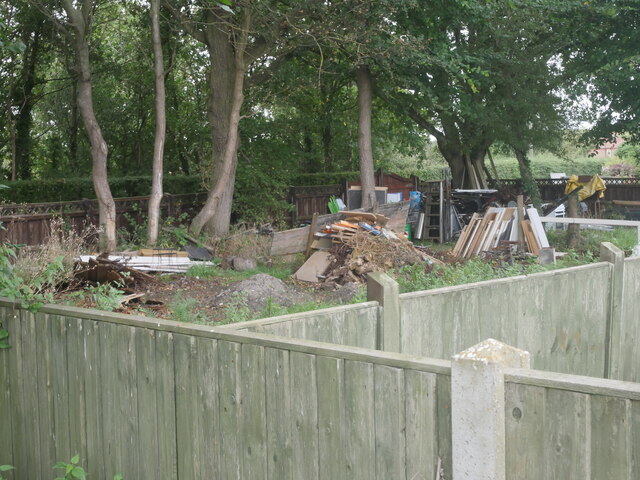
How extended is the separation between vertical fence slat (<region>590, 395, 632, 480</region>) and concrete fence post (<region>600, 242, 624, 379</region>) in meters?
5.23

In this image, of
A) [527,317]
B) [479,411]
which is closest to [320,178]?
[527,317]

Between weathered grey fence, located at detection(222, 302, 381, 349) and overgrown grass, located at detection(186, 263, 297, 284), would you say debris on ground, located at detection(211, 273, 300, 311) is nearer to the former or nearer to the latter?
overgrown grass, located at detection(186, 263, 297, 284)

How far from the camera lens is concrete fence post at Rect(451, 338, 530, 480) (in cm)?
297

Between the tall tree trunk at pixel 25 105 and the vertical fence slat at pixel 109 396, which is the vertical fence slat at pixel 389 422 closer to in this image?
the vertical fence slat at pixel 109 396

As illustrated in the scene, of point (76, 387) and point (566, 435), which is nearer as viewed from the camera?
point (566, 435)

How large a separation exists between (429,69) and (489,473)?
772 inches

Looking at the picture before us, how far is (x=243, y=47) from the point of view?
18.2 m

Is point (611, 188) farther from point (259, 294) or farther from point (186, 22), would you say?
point (259, 294)

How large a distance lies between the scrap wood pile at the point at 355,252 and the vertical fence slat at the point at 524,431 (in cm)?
1101

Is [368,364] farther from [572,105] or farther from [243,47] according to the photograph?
[572,105]

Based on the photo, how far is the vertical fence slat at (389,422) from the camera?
10.9 feet

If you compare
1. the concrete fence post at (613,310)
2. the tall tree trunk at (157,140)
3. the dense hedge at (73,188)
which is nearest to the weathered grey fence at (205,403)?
the concrete fence post at (613,310)

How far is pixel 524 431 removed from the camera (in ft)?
9.71

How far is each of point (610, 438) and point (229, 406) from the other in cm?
196
